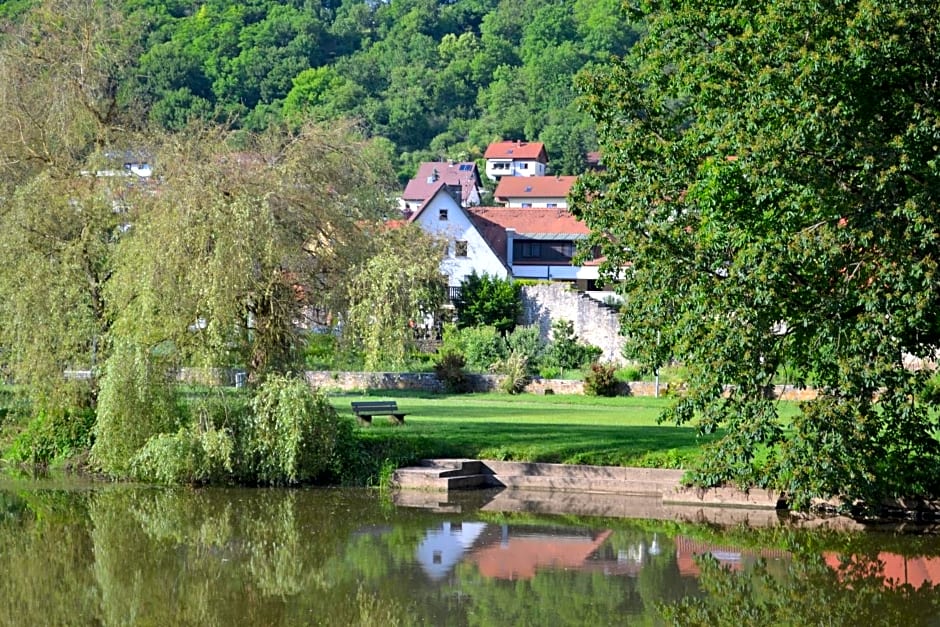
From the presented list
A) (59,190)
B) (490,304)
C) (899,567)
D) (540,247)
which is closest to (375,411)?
(59,190)

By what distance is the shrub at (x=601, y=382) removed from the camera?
134 ft

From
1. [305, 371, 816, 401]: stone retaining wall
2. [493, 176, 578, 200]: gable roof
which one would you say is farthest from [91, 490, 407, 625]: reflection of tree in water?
[493, 176, 578, 200]: gable roof

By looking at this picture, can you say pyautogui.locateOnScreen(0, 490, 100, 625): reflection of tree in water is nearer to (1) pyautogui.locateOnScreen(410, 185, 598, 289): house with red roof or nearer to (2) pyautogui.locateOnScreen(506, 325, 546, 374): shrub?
(2) pyautogui.locateOnScreen(506, 325, 546, 374): shrub

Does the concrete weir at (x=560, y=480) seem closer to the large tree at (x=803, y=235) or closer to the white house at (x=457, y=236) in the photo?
the large tree at (x=803, y=235)

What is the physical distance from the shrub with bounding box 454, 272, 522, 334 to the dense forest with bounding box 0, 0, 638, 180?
2458 inches

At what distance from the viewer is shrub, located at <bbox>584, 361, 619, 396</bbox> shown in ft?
134

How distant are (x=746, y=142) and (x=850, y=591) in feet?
21.2

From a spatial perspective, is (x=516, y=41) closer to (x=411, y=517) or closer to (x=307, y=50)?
(x=307, y=50)

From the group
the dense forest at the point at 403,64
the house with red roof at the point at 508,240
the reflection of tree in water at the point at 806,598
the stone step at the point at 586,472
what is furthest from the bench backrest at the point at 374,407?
the dense forest at the point at 403,64

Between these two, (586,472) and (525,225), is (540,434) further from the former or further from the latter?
(525,225)

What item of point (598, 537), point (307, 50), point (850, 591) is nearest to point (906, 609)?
point (850, 591)

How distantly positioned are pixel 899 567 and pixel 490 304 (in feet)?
120

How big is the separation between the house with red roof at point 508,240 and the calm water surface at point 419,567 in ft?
133

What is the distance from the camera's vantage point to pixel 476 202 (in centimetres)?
10775
